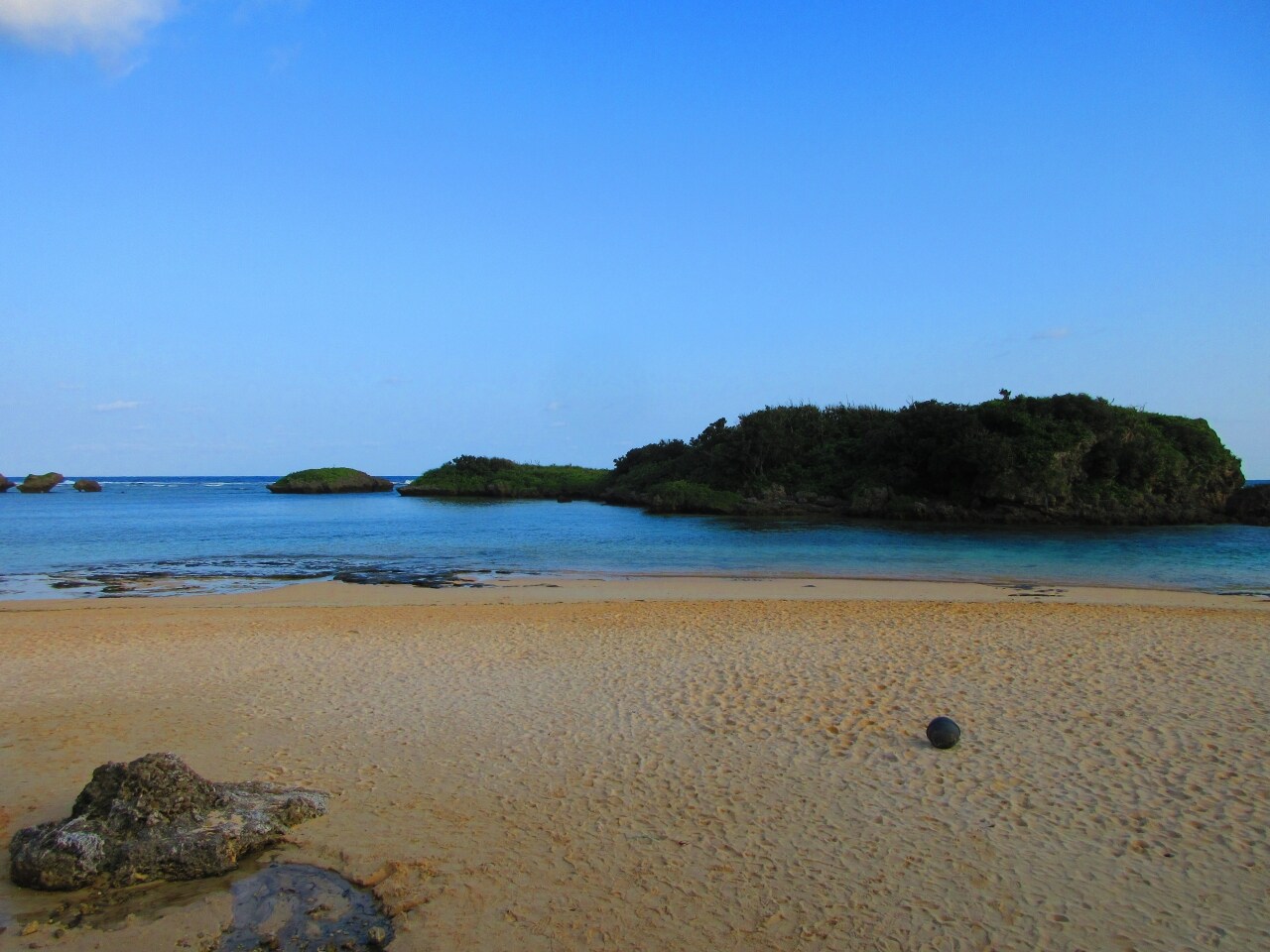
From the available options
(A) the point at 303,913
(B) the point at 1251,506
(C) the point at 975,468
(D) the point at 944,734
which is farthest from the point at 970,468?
(A) the point at 303,913

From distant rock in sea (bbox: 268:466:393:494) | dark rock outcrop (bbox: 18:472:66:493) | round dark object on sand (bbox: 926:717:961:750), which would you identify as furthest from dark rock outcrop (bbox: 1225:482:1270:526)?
dark rock outcrop (bbox: 18:472:66:493)

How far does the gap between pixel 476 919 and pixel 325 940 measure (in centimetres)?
86

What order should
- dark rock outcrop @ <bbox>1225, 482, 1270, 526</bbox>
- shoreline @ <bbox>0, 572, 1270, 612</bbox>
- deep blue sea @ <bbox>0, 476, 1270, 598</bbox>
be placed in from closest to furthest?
shoreline @ <bbox>0, 572, 1270, 612</bbox> < deep blue sea @ <bbox>0, 476, 1270, 598</bbox> < dark rock outcrop @ <bbox>1225, 482, 1270, 526</bbox>

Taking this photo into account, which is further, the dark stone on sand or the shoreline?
the shoreline

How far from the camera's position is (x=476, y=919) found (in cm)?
493

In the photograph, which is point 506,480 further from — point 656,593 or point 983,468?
point 656,593

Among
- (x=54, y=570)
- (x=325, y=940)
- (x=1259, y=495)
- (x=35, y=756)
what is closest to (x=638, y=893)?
(x=325, y=940)

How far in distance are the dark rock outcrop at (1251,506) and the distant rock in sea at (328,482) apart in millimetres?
81469

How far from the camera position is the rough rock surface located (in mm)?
5129

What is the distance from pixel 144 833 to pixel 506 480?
2908 inches

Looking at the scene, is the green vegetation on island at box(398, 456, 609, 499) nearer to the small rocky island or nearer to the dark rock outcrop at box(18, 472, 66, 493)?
the small rocky island

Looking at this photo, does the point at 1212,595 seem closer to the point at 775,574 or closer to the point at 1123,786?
the point at 775,574

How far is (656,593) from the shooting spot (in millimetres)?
20109

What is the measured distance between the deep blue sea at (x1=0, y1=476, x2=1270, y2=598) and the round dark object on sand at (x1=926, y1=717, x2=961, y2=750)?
16.2 m
